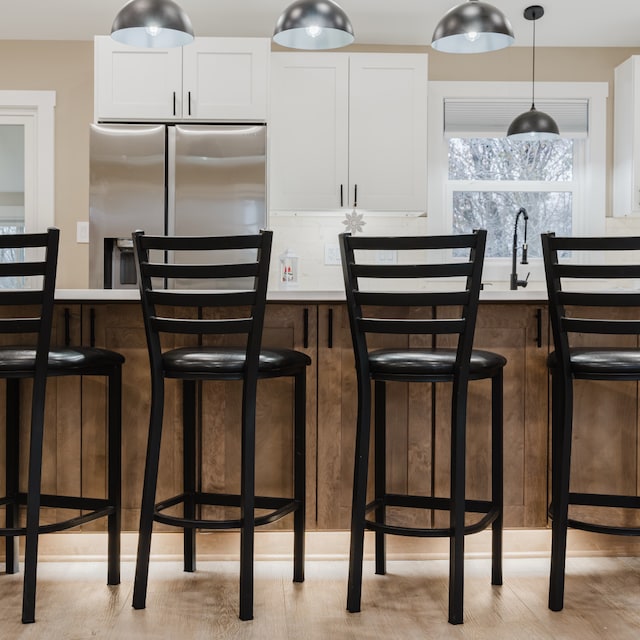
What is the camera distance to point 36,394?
2.07 meters

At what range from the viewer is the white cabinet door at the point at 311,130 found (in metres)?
4.46

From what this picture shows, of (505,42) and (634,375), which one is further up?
(505,42)

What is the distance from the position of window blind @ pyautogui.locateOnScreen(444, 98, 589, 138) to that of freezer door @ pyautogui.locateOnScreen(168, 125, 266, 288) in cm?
136

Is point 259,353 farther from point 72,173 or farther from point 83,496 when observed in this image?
point 72,173

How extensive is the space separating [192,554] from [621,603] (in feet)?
4.26

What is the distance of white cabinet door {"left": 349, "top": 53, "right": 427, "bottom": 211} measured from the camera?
4.46 meters

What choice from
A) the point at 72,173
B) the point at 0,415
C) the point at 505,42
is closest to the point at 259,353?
the point at 0,415

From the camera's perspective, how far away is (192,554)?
96.4 inches

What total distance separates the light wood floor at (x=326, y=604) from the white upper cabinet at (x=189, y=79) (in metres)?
2.58

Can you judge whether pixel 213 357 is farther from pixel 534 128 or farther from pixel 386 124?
pixel 386 124

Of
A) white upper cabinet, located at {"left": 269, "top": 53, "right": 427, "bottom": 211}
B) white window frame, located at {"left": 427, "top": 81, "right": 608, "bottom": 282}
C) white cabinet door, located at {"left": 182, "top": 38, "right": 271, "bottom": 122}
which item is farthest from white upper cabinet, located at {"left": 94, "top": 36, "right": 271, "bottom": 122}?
white window frame, located at {"left": 427, "top": 81, "right": 608, "bottom": 282}

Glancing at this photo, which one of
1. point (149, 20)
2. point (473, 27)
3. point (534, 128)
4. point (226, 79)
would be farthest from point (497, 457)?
point (226, 79)

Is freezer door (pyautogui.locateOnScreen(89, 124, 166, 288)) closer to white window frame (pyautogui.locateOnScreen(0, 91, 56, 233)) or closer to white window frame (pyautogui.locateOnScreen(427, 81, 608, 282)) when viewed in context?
white window frame (pyautogui.locateOnScreen(0, 91, 56, 233))

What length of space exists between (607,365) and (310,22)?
61.7 inches
